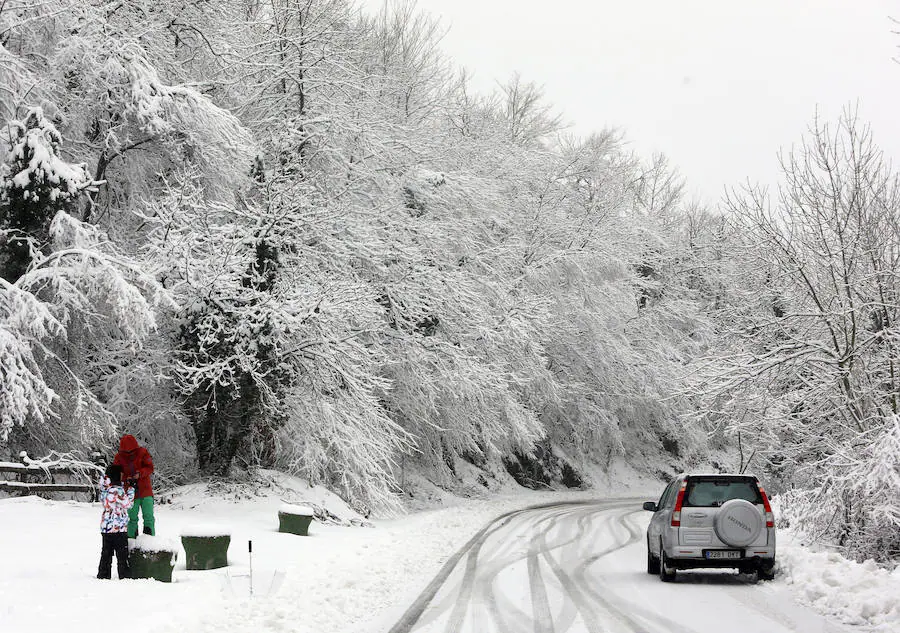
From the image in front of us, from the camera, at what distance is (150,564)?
11.3 m

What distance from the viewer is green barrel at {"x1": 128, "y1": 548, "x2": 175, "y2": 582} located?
11273mm

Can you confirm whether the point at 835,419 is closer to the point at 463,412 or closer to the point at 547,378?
the point at 463,412

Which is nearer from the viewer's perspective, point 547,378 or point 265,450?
point 265,450

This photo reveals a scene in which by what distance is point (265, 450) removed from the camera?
2184 cm

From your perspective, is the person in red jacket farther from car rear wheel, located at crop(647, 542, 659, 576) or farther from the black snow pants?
car rear wheel, located at crop(647, 542, 659, 576)

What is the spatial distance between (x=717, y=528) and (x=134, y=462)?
28.0 ft

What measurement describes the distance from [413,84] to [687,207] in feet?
122

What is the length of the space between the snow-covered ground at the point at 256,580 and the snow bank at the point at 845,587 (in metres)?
0.02

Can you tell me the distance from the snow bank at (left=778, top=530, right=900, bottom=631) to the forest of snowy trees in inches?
43.4

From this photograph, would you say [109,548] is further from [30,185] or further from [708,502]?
[30,185]

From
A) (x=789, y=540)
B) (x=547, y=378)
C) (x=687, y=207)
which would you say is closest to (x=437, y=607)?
(x=789, y=540)

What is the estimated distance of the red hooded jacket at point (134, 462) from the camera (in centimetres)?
1261

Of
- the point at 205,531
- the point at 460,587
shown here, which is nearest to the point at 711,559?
the point at 460,587

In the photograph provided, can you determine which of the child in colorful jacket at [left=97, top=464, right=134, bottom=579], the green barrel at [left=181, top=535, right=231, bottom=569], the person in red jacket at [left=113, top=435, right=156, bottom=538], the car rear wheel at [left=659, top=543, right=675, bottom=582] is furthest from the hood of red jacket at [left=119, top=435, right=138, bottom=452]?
the car rear wheel at [left=659, top=543, right=675, bottom=582]
